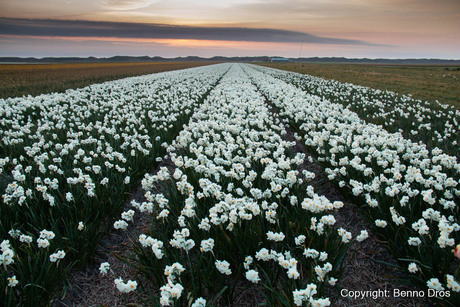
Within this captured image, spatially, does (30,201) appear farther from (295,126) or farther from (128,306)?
(295,126)

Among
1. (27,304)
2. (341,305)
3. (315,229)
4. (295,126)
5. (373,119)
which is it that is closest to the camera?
(27,304)

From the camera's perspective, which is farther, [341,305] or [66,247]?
[66,247]

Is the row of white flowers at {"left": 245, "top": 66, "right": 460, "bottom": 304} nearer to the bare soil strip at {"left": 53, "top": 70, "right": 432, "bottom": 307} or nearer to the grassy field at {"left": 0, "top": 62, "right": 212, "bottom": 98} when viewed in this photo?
the bare soil strip at {"left": 53, "top": 70, "right": 432, "bottom": 307}

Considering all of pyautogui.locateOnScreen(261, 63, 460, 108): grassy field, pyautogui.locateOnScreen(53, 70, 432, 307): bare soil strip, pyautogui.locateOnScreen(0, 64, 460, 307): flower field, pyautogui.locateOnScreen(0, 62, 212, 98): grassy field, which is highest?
pyautogui.locateOnScreen(261, 63, 460, 108): grassy field

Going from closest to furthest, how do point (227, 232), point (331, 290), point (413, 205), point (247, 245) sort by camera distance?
point (331, 290) < point (247, 245) < point (227, 232) < point (413, 205)

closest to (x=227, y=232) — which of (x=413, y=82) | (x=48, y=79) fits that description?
(x=413, y=82)

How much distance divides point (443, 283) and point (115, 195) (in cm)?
445

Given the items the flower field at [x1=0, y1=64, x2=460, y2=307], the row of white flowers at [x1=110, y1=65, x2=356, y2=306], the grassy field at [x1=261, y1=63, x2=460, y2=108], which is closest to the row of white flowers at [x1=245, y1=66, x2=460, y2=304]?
the flower field at [x1=0, y1=64, x2=460, y2=307]

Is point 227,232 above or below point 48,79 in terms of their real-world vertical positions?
below

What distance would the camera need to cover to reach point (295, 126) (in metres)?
9.47

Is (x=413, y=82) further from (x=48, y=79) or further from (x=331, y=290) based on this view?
(x=48, y=79)

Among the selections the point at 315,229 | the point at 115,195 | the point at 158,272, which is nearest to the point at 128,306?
the point at 158,272

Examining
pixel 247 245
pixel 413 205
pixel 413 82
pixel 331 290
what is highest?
pixel 413 82

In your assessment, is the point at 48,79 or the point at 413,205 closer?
the point at 413,205
